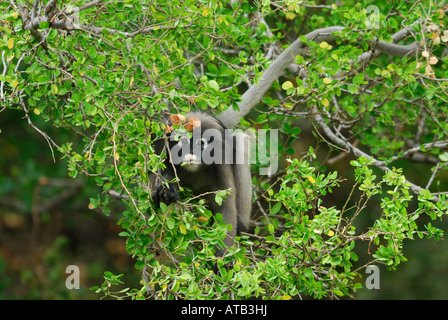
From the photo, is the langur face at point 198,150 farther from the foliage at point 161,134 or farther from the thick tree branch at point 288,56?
the foliage at point 161,134

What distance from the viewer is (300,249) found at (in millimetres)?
2578

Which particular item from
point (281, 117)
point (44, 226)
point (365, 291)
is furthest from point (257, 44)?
point (44, 226)

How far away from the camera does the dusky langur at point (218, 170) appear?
3.37 meters

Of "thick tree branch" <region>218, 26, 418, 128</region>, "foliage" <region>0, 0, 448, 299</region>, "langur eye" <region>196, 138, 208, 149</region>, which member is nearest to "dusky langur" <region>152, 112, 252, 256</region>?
"langur eye" <region>196, 138, 208, 149</region>

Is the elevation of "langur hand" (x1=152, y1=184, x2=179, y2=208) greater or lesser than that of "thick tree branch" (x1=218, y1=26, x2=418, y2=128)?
lesser

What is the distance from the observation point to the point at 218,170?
11.9ft

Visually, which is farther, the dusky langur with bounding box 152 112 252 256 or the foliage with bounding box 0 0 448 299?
the dusky langur with bounding box 152 112 252 256

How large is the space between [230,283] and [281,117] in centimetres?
152

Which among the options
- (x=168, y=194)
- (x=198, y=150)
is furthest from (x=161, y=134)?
(x=198, y=150)

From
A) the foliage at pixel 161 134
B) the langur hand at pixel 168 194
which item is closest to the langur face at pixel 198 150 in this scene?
the langur hand at pixel 168 194

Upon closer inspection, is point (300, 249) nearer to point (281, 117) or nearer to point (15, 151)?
point (281, 117)

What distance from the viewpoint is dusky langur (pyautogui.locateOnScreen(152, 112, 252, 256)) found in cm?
337

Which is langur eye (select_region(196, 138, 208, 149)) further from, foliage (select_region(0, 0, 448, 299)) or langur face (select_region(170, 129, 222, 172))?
foliage (select_region(0, 0, 448, 299))

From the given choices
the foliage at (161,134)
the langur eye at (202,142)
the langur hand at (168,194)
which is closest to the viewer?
the foliage at (161,134)
